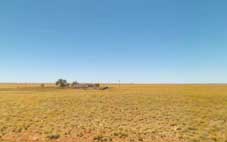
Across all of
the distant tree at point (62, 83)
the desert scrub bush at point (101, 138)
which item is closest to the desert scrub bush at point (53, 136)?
the desert scrub bush at point (101, 138)

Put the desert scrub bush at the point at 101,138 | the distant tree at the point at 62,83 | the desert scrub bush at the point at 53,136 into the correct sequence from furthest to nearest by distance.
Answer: the distant tree at the point at 62,83 < the desert scrub bush at the point at 53,136 < the desert scrub bush at the point at 101,138

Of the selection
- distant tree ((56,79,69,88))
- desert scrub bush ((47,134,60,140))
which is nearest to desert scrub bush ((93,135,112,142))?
desert scrub bush ((47,134,60,140))

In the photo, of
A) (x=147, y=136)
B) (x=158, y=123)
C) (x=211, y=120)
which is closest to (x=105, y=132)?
(x=147, y=136)

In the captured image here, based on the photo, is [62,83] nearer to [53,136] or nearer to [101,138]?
[53,136]

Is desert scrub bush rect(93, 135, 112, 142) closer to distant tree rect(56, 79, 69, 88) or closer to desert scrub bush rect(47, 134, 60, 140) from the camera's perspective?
desert scrub bush rect(47, 134, 60, 140)

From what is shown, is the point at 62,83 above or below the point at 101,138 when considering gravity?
above

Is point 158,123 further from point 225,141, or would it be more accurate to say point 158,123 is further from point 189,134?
point 225,141

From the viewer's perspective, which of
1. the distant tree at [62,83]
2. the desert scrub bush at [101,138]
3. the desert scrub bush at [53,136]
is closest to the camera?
the desert scrub bush at [101,138]

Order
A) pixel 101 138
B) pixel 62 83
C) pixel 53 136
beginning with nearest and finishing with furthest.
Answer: pixel 101 138 < pixel 53 136 < pixel 62 83

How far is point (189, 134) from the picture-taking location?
10.9 meters

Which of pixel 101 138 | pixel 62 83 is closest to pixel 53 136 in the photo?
pixel 101 138

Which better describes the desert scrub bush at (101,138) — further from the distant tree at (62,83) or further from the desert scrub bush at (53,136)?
the distant tree at (62,83)

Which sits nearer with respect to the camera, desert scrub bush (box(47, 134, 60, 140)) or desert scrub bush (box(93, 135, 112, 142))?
desert scrub bush (box(93, 135, 112, 142))

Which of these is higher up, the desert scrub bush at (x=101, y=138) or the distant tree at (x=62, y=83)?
the distant tree at (x=62, y=83)
